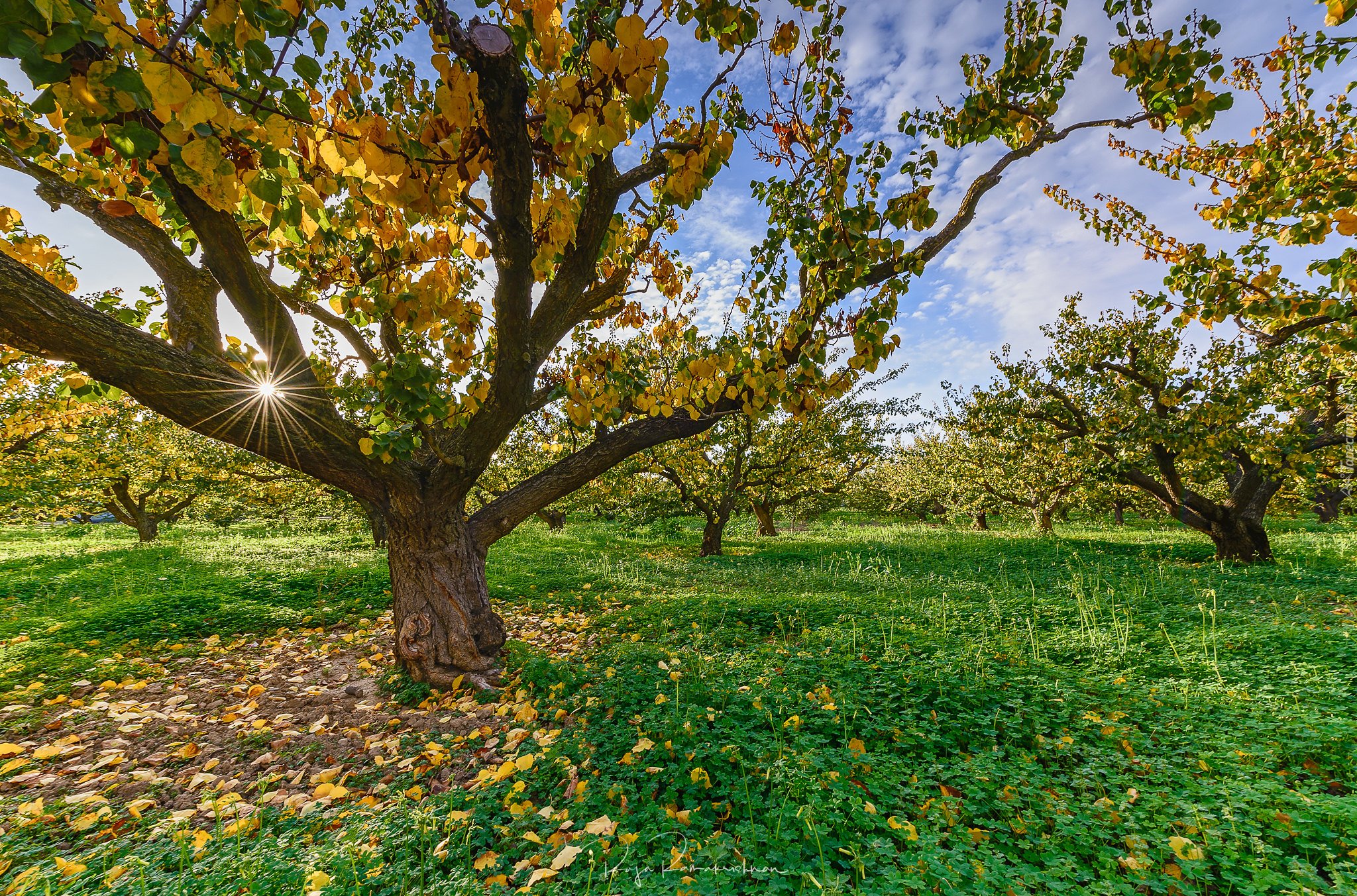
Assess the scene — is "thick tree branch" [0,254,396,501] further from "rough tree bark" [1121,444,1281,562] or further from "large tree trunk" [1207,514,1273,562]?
"large tree trunk" [1207,514,1273,562]

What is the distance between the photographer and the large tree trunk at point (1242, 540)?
10.2 metres

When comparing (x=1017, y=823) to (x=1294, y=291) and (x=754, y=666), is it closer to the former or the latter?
(x=754, y=666)

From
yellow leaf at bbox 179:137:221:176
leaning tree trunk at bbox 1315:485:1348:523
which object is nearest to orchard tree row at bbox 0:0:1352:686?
yellow leaf at bbox 179:137:221:176

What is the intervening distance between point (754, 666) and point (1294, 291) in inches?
227

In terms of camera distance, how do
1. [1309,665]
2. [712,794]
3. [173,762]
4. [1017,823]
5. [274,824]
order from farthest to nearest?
Result: [1309,665], [173,762], [712,794], [274,824], [1017,823]

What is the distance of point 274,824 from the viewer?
2.67 meters

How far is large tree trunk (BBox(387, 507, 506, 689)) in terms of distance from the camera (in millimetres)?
4734

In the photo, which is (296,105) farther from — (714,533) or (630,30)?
(714,533)

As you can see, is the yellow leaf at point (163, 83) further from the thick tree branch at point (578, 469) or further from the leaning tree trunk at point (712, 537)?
the leaning tree trunk at point (712, 537)

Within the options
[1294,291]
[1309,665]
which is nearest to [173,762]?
[1309,665]

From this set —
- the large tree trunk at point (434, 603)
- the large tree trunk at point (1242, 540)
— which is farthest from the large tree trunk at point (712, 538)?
the large tree trunk at point (1242, 540)

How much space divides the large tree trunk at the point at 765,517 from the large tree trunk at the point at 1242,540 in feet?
38.7

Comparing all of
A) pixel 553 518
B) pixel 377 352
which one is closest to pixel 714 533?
pixel 553 518

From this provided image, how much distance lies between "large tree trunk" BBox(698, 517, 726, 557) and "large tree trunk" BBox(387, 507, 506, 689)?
9711mm
